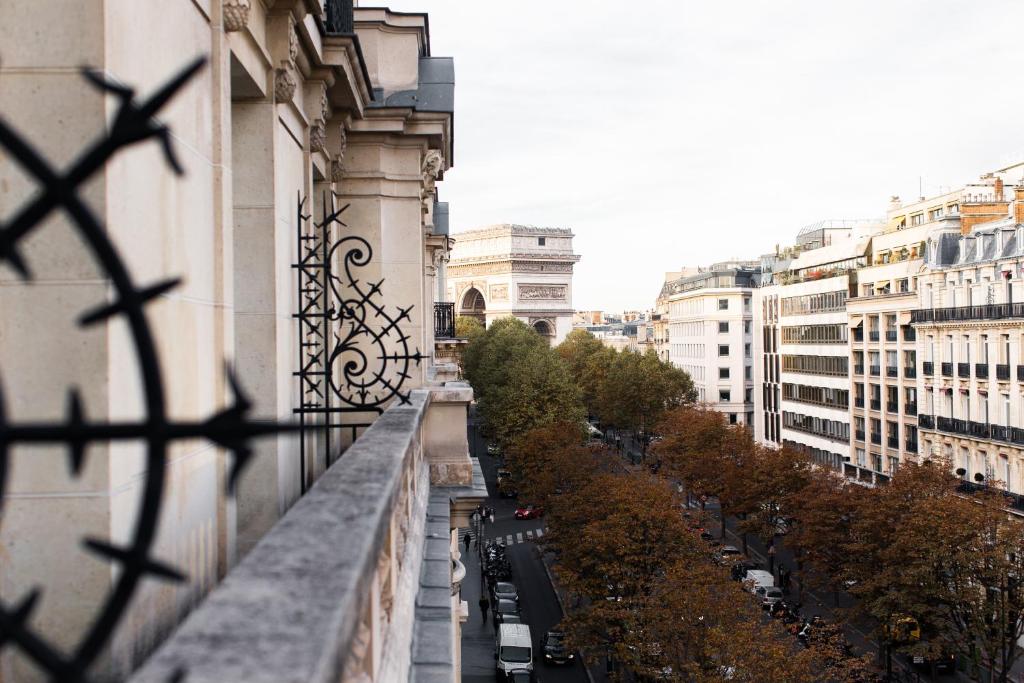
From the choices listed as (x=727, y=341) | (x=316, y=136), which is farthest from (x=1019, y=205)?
(x=727, y=341)

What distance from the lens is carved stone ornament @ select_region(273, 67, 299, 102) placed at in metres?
8.69

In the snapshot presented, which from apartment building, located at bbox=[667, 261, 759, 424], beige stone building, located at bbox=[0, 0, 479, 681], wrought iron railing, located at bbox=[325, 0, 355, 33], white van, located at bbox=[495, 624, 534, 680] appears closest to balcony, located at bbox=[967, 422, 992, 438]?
white van, located at bbox=[495, 624, 534, 680]

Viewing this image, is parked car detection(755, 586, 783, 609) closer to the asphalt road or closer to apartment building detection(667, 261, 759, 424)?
the asphalt road

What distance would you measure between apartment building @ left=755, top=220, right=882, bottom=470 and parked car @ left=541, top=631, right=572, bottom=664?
108 ft

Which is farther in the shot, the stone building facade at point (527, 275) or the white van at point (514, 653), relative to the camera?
the stone building facade at point (527, 275)

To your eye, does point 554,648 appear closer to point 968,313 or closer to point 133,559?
point 968,313

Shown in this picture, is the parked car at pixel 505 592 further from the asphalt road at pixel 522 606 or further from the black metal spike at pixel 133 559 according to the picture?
the black metal spike at pixel 133 559

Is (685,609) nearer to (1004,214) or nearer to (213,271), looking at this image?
(213,271)

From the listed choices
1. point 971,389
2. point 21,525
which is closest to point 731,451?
point 971,389

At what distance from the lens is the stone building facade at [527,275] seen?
4779 inches

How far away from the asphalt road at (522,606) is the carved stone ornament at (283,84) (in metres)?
25.7

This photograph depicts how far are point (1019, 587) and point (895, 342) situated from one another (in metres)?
33.9

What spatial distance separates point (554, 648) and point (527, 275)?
90059 mm

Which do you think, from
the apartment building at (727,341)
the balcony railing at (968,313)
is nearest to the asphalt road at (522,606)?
the balcony railing at (968,313)
